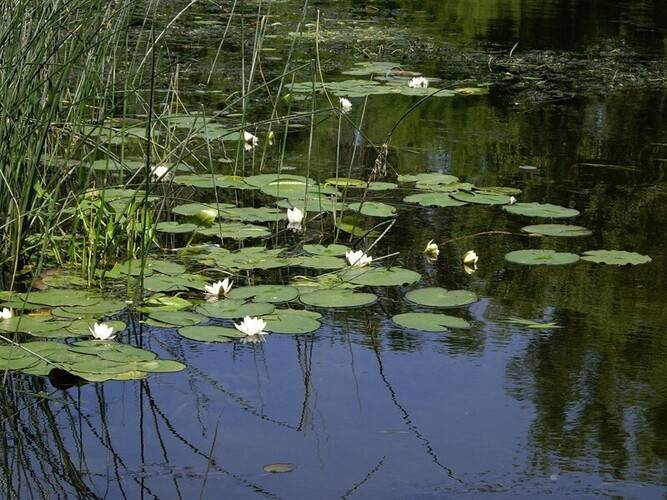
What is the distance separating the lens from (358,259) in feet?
11.8

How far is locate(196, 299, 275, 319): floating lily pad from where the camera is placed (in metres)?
3.16

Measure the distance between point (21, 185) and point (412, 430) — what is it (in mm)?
1602

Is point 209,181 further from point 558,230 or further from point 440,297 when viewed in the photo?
point 440,297

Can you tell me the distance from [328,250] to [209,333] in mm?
830

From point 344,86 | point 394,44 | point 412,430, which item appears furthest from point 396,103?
point 412,430

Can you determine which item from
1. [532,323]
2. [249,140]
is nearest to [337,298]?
[532,323]

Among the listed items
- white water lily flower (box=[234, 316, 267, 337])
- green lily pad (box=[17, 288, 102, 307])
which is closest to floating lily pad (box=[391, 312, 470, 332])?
white water lily flower (box=[234, 316, 267, 337])

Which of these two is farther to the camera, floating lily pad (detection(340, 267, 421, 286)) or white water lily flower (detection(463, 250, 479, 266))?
white water lily flower (detection(463, 250, 479, 266))

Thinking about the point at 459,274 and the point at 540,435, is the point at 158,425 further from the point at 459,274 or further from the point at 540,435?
the point at 459,274

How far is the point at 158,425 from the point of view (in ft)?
8.23

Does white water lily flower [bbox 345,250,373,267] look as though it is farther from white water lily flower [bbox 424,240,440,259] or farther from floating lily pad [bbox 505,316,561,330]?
floating lily pad [bbox 505,316,561,330]

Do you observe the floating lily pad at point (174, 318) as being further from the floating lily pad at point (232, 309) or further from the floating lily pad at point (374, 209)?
the floating lily pad at point (374, 209)

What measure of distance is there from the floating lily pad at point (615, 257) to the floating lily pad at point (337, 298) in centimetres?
82

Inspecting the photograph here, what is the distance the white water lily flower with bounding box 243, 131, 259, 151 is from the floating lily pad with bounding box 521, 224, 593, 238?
125 centimetres
